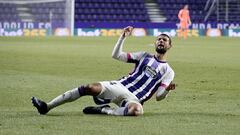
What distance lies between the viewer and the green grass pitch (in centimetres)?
879

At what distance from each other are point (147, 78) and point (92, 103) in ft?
7.30

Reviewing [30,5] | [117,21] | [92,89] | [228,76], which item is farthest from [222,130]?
[117,21]

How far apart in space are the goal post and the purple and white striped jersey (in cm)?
3895

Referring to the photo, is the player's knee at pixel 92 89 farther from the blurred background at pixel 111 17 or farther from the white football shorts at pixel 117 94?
the blurred background at pixel 111 17

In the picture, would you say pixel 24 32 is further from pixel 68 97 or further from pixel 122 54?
pixel 68 97

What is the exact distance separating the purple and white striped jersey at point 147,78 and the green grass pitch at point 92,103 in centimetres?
34

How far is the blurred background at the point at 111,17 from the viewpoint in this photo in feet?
163

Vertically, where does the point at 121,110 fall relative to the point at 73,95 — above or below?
below

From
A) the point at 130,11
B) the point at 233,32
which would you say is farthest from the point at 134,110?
the point at 130,11

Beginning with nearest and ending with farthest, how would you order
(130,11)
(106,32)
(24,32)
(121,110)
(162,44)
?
(121,110) < (162,44) < (24,32) < (106,32) < (130,11)

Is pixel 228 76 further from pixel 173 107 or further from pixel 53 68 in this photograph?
pixel 173 107

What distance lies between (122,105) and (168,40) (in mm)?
1082

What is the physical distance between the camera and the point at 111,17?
2255 inches

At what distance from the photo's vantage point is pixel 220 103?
1236 centimetres
